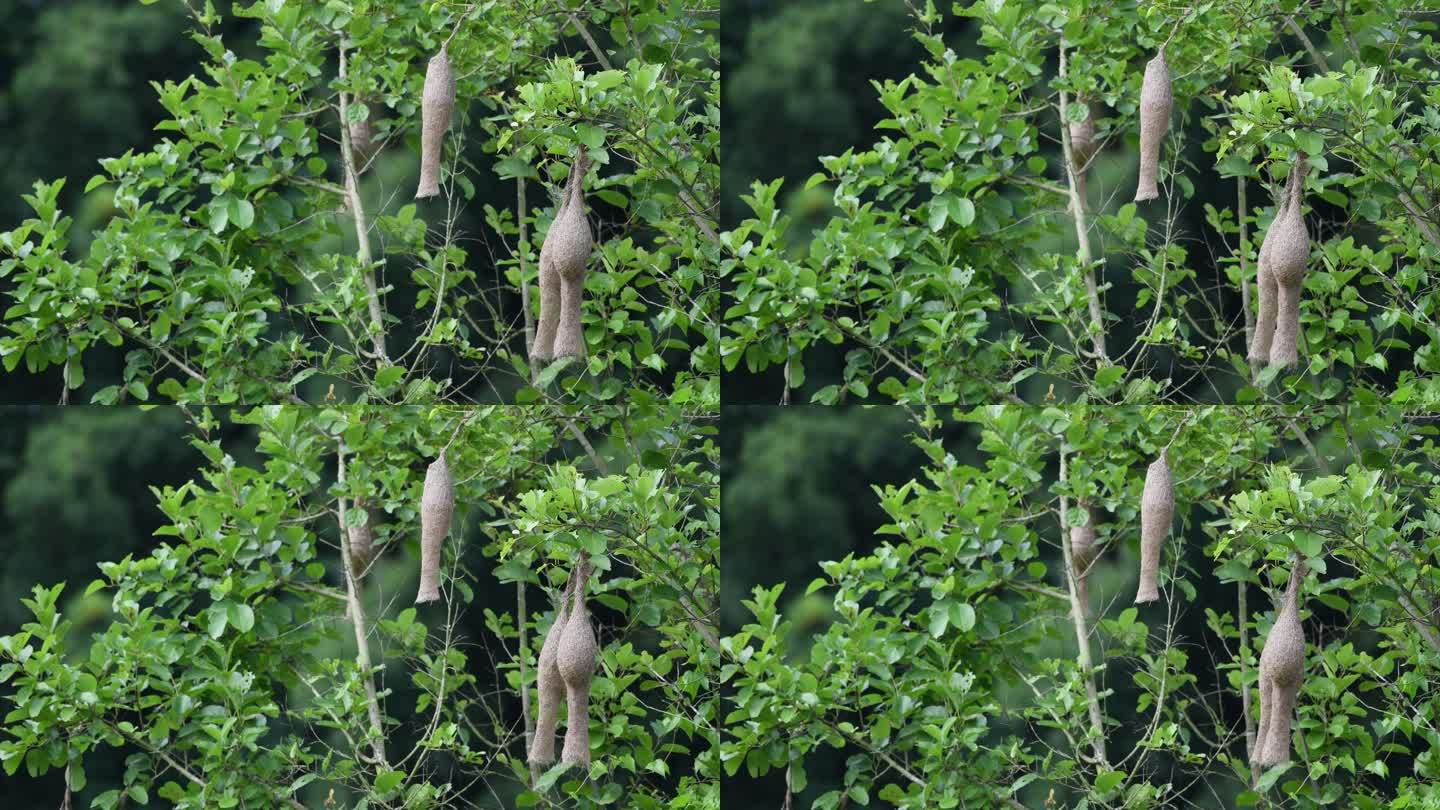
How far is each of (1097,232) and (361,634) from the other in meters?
2.14

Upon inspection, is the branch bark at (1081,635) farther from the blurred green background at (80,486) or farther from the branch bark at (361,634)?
the blurred green background at (80,486)

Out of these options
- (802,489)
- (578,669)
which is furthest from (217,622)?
(802,489)

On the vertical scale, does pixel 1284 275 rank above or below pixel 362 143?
below

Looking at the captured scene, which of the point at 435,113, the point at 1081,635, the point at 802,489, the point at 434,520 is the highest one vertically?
the point at 435,113

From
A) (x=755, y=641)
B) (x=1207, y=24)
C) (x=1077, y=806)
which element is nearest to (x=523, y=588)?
(x=755, y=641)

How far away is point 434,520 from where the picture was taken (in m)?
3.96

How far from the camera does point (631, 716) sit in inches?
159

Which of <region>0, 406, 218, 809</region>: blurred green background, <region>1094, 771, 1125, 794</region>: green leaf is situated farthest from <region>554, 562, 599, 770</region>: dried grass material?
<region>1094, 771, 1125, 794</region>: green leaf

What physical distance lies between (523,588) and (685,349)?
2.43ft

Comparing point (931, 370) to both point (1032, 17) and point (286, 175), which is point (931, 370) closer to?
point (1032, 17)

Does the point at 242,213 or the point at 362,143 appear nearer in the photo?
the point at 242,213

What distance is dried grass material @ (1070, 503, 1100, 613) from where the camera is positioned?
4012 mm

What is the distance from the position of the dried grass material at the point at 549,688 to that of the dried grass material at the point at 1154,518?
1443 millimetres

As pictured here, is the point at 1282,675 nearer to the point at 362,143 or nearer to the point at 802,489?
the point at 802,489
